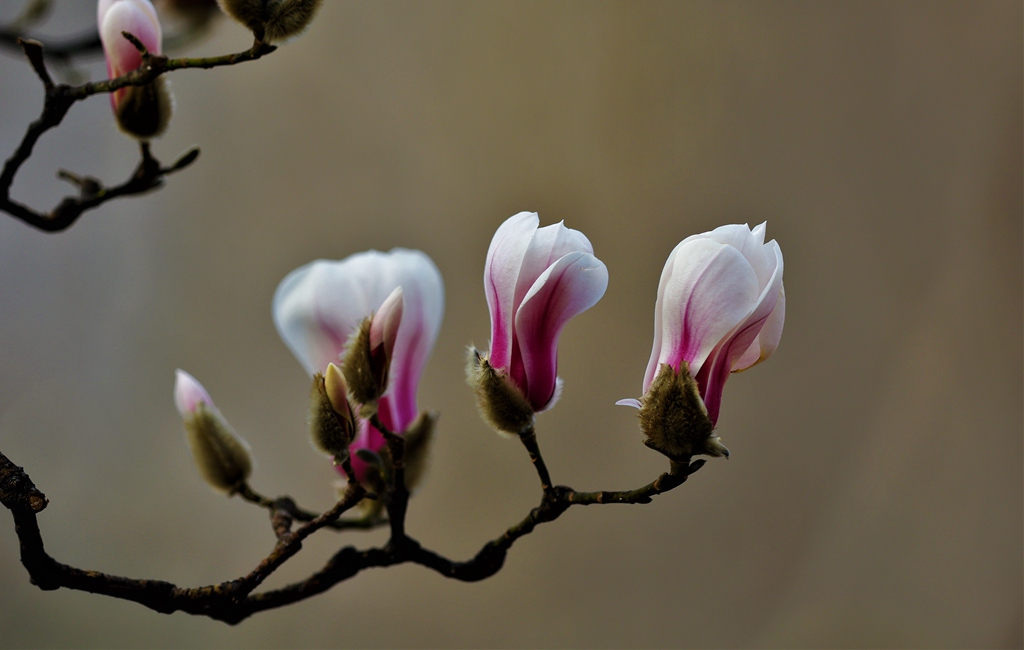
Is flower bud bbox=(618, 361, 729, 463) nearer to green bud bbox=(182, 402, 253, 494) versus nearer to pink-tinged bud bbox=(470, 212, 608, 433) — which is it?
pink-tinged bud bbox=(470, 212, 608, 433)

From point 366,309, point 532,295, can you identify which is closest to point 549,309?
point 532,295

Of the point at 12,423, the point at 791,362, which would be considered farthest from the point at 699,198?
the point at 12,423

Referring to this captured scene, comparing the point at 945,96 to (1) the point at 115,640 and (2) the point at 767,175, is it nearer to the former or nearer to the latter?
(2) the point at 767,175

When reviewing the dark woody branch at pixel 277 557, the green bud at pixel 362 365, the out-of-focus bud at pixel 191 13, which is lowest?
the dark woody branch at pixel 277 557

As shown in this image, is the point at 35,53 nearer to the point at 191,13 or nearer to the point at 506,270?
the point at 506,270

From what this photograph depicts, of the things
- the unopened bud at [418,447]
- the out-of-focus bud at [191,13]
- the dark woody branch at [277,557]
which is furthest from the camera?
the out-of-focus bud at [191,13]

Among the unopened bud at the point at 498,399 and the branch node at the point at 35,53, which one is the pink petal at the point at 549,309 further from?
the branch node at the point at 35,53

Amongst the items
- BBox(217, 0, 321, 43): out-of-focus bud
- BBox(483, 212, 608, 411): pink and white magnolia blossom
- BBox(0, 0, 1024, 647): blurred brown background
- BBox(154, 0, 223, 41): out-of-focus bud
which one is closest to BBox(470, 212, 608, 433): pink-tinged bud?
BBox(483, 212, 608, 411): pink and white magnolia blossom

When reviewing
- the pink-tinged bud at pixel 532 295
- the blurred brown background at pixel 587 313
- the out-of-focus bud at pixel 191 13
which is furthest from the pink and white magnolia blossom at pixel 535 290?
the blurred brown background at pixel 587 313
